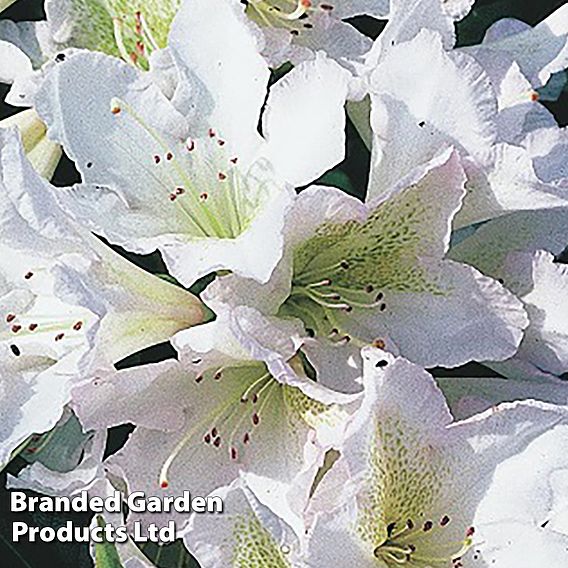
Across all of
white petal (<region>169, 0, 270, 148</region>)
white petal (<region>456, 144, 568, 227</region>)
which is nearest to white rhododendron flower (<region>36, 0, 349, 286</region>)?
white petal (<region>169, 0, 270, 148</region>)

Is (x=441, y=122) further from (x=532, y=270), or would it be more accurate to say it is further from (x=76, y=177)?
(x=76, y=177)

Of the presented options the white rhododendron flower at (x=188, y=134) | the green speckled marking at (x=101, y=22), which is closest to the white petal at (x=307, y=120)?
the white rhododendron flower at (x=188, y=134)

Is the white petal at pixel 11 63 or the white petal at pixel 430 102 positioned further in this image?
the white petal at pixel 11 63

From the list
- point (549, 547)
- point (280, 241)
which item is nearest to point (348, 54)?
point (280, 241)

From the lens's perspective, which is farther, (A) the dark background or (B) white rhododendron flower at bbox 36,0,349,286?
(A) the dark background

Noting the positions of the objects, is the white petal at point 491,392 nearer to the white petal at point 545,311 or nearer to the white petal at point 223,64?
the white petal at point 545,311

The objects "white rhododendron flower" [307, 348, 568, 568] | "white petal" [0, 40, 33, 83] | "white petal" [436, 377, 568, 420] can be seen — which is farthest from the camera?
"white petal" [0, 40, 33, 83]

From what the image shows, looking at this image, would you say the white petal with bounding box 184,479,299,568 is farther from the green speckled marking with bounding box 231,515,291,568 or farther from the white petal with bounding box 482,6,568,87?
the white petal with bounding box 482,6,568,87
